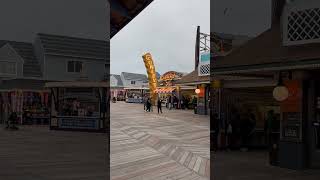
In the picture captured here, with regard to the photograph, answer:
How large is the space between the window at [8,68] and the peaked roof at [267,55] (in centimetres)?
2096

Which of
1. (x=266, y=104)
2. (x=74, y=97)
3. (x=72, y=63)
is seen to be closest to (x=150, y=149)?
(x=266, y=104)

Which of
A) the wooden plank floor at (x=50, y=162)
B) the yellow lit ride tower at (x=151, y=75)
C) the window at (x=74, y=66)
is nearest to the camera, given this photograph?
the wooden plank floor at (x=50, y=162)

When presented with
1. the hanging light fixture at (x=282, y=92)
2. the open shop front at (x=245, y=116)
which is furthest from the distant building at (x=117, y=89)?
the hanging light fixture at (x=282, y=92)

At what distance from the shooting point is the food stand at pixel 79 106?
21.9m

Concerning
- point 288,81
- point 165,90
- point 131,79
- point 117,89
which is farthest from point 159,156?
point 131,79

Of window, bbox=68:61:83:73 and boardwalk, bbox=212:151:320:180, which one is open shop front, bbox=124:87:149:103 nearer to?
window, bbox=68:61:83:73

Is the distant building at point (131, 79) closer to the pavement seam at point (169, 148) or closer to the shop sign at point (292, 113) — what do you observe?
the pavement seam at point (169, 148)

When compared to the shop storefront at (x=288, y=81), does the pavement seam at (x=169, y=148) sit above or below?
below

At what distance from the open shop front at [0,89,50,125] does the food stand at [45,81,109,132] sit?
3.53 meters

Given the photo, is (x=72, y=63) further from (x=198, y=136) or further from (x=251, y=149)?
(x=251, y=149)

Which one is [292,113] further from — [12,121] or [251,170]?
[12,121]

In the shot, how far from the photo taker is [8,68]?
30109 millimetres

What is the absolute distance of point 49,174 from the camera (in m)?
9.15

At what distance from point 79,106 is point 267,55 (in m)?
14.0
